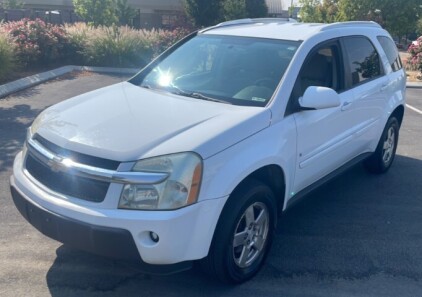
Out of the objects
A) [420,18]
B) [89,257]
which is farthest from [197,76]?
[420,18]

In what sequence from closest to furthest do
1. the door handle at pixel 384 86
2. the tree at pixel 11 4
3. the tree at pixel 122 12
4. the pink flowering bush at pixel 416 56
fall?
1. the door handle at pixel 384 86
2. the pink flowering bush at pixel 416 56
3. the tree at pixel 122 12
4. the tree at pixel 11 4

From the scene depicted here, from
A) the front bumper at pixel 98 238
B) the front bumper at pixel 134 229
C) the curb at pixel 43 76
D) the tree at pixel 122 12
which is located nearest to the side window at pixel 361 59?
the front bumper at pixel 134 229

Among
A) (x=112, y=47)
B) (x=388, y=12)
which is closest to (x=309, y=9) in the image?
(x=388, y=12)

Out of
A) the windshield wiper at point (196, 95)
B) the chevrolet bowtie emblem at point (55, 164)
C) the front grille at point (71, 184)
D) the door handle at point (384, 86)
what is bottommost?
the front grille at point (71, 184)

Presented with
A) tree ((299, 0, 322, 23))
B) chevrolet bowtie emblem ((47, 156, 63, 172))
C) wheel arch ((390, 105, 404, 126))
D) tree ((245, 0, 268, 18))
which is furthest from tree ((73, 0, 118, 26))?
chevrolet bowtie emblem ((47, 156, 63, 172))

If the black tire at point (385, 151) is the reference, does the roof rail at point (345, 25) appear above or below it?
above

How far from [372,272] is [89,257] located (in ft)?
7.41

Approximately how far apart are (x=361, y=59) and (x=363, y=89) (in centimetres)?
36

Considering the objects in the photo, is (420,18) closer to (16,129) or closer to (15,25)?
(15,25)

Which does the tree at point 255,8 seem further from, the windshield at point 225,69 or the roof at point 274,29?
the windshield at point 225,69

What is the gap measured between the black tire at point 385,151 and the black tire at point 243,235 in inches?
108

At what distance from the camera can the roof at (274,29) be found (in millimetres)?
5068

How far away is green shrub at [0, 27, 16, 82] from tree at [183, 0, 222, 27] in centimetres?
1813

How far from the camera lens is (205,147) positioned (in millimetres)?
3574
